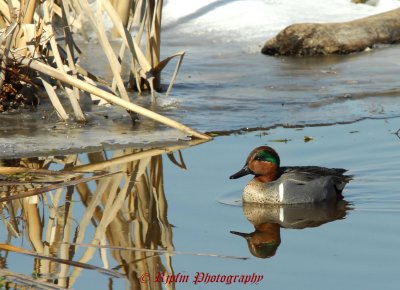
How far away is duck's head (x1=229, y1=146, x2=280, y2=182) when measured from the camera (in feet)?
24.5

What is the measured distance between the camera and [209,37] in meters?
14.4

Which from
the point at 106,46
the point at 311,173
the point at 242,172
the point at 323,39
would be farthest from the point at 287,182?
the point at 323,39

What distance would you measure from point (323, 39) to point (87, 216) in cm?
704

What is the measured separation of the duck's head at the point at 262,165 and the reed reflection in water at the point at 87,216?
614 millimetres

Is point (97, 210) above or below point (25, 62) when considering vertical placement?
below

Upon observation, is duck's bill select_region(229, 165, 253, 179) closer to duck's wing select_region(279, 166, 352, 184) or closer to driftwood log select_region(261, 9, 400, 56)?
duck's wing select_region(279, 166, 352, 184)

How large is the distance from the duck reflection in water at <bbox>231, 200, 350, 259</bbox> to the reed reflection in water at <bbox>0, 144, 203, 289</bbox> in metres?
0.51

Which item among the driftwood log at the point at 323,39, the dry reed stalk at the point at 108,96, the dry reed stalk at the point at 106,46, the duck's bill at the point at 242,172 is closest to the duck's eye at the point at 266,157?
the duck's bill at the point at 242,172

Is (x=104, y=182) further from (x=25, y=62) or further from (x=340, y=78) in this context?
(x=340, y=78)

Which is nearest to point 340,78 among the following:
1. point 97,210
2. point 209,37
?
point 209,37

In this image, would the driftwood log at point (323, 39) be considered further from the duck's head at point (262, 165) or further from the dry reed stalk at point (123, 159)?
the duck's head at point (262, 165)

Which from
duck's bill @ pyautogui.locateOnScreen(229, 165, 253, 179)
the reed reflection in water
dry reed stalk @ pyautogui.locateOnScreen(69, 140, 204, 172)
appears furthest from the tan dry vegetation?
duck's bill @ pyautogui.locateOnScreen(229, 165, 253, 179)

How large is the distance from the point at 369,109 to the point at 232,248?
14.4 feet

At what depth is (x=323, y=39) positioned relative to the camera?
43.3 feet
